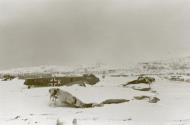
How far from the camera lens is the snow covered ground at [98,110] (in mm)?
16891

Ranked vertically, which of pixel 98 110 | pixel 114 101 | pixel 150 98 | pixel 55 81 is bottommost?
pixel 98 110

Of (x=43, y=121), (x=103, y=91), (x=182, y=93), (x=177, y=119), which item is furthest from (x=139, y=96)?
(x=43, y=121)

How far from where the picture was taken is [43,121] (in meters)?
16.2

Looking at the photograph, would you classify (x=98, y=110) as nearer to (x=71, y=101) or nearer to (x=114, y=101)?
(x=71, y=101)

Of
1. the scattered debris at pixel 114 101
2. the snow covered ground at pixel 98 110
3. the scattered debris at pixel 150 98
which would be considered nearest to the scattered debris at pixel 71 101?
the scattered debris at pixel 114 101

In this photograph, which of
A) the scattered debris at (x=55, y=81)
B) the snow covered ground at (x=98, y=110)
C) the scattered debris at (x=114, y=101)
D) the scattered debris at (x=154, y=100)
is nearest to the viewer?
the snow covered ground at (x=98, y=110)

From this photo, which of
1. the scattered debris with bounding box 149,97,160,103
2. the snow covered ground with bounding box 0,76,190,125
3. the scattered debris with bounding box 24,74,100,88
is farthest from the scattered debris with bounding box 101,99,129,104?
the scattered debris with bounding box 24,74,100,88

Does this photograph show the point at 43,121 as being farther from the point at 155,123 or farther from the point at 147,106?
the point at 147,106

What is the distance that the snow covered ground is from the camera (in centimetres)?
1689

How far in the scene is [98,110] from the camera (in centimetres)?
2036

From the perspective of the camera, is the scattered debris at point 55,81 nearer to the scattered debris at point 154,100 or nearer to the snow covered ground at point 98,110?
the snow covered ground at point 98,110

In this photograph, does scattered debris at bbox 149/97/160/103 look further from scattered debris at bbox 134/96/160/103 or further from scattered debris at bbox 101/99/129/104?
scattered debris at bbox 101/99/129/104

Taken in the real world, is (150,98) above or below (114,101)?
above

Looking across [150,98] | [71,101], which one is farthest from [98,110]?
[150,98]
